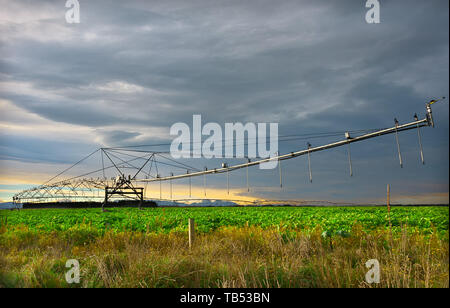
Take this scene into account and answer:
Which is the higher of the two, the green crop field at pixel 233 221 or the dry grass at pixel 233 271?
the green crop field at pixel 233 221

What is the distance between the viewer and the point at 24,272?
6727 millimetres

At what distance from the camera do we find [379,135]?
4447 cm

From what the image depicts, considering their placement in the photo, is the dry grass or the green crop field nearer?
the dry grass

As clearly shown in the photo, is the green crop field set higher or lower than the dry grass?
higher

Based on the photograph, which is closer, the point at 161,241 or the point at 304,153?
the point at 161,241

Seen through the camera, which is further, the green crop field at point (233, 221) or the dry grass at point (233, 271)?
the green crop field at point (233, 221)

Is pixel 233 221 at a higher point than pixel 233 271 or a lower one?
higher

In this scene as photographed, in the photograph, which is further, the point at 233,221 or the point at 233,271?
the point at 233,221
